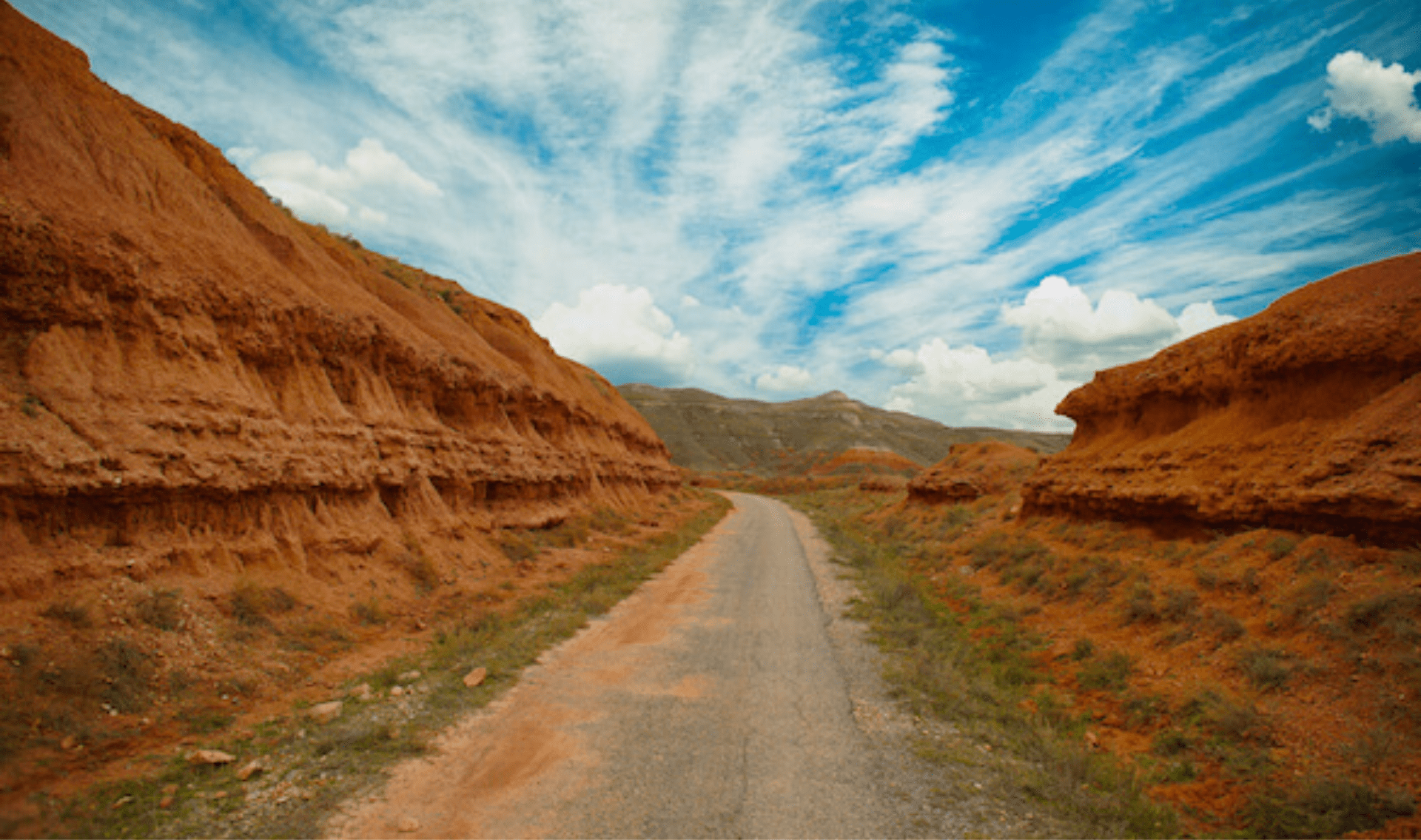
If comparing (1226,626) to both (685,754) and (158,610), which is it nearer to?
(685,754)

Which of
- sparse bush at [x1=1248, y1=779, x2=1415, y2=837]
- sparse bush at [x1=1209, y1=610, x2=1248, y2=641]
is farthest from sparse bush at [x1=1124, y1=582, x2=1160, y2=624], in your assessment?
sparse bush at [x1=1248, y1=779, x2=1415, y2=837]

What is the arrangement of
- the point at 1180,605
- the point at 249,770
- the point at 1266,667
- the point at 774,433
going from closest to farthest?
the point at 249,770 → the point at 1266,667 → the point at 1180,605 → the point at 774,433

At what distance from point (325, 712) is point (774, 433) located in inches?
4175

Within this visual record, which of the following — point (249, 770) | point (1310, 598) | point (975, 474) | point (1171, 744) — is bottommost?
point (1171, 744)

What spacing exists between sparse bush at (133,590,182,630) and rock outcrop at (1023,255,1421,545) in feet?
52.2

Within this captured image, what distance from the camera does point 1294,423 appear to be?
1046 cm

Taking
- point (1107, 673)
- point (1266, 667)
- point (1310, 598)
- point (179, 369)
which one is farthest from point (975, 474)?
point (179, 369)

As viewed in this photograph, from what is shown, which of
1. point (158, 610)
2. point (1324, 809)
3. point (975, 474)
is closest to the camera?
point (1324, 809)

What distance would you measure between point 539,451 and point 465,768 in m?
16.5

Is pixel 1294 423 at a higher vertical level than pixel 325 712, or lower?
higher

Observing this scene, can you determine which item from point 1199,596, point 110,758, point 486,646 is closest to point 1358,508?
point 1199,596

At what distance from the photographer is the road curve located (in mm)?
5004

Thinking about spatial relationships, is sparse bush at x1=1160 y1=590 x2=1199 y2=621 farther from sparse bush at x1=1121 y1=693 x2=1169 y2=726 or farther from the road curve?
the road curve

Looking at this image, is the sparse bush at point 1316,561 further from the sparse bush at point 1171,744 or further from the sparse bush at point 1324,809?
the sparse bush at point 1324,809
